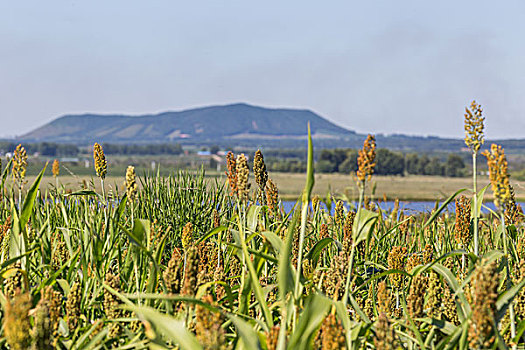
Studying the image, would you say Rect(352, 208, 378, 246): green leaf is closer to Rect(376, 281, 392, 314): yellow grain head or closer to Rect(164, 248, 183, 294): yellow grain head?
Rect(376, 281, 392, 314): yellow grain head

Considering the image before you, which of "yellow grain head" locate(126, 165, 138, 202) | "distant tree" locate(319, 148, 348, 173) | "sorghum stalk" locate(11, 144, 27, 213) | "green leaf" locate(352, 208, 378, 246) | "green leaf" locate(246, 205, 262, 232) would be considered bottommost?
"green leaf" locate(246, 205, 262, 232)

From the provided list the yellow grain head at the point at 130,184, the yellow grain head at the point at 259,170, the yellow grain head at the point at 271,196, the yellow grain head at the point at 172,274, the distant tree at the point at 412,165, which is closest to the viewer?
the yellow grain head at the point at 172,274

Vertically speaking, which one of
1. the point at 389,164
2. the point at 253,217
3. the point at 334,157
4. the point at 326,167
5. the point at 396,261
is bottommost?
the point at 326,167

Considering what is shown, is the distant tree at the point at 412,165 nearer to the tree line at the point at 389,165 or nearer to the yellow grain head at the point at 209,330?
the tree line at the point at 389,165

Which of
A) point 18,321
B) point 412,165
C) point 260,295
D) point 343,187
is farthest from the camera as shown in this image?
point 412,165

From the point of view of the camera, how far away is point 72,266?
2.91 metres

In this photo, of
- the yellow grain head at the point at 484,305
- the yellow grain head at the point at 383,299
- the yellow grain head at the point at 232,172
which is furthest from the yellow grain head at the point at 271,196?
the yellow grain head at the point at 484,305

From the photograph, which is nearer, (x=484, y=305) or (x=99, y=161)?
(x=484, y=305)

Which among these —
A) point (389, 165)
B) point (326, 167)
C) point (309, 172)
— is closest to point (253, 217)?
point (309, 172)

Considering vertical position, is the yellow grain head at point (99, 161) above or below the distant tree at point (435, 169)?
above

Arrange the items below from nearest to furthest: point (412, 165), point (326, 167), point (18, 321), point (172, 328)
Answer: point (18, 321) < point (172, 328) < point (326, 167) < point (412, 165)

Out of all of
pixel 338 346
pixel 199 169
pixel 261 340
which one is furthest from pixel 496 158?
pixel 199 169

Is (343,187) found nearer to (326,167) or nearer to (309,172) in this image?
(309,172)

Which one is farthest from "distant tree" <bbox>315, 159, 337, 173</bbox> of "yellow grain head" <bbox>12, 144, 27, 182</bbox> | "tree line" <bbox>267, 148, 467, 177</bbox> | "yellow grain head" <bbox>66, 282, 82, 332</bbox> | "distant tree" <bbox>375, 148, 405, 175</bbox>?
"yellow grain head" <bbox>66, 282, 82, 332</bbox>
